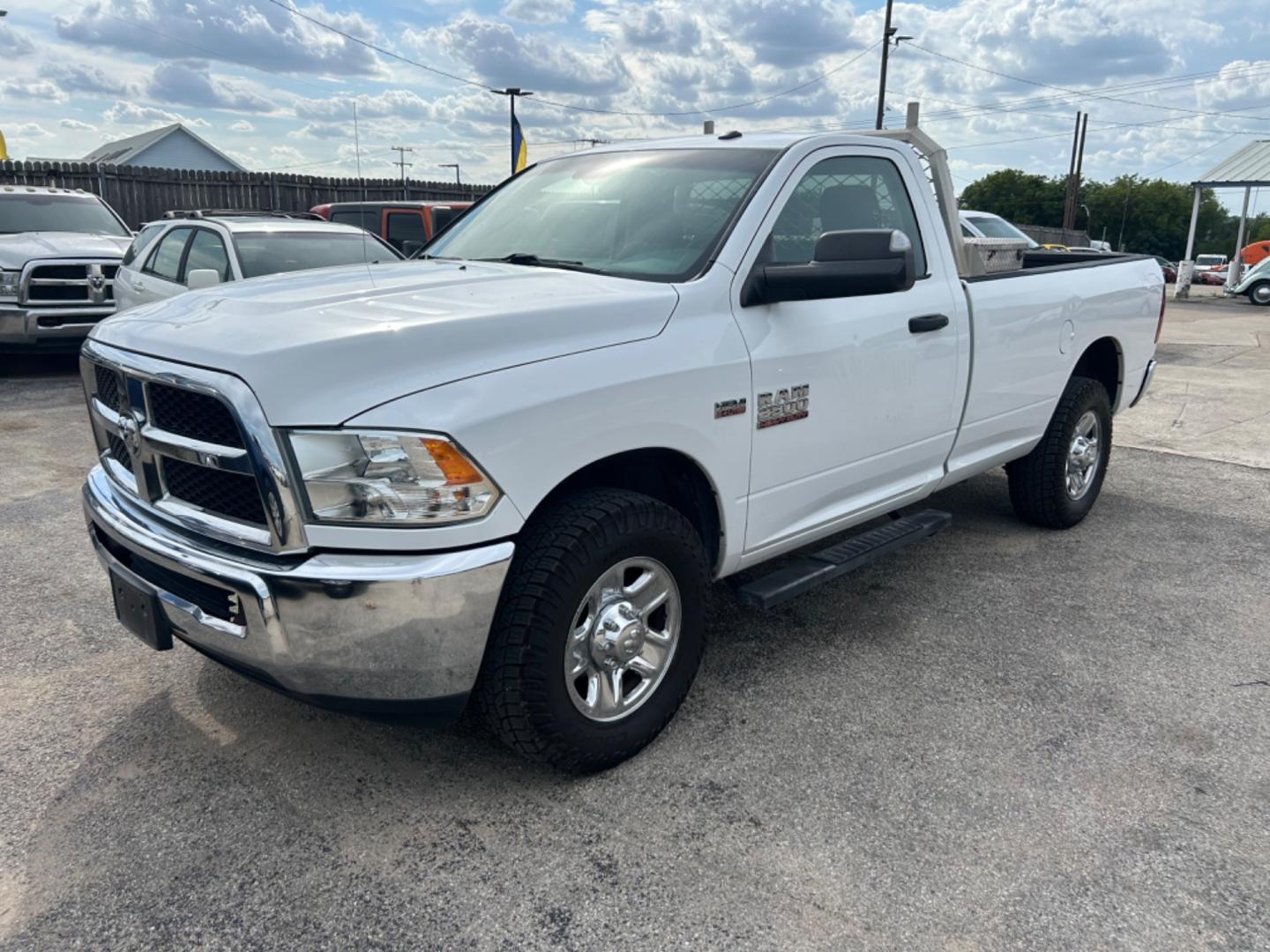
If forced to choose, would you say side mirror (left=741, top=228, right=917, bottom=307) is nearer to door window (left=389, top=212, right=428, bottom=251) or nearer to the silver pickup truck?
the silver pickup truck

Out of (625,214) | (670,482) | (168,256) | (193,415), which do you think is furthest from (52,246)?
(670,482)

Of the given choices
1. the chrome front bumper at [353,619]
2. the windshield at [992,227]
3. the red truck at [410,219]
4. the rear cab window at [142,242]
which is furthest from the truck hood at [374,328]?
the windshield at [992,227]

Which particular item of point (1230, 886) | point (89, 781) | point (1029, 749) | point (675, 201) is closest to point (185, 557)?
point (89, 781)

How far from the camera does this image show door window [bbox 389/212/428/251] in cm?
Result: 1262

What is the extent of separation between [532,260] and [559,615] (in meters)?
1.49

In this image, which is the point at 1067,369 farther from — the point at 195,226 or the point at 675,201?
the point at 195,226

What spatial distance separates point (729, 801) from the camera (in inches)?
110

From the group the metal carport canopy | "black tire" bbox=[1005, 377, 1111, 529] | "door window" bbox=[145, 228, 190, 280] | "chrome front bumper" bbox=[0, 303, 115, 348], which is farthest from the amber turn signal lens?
the metal carport canopy

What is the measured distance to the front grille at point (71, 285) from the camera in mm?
9578

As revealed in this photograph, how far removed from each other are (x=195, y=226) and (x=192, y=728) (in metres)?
6.38

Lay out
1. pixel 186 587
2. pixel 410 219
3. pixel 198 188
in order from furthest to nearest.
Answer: pixel 198 188
pixel 410 219
pixel 186 587

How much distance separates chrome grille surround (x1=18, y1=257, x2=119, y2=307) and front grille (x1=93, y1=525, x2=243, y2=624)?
8017mm

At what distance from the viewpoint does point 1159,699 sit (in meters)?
3.43

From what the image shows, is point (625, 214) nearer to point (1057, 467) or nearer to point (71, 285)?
point (1057, 467)
